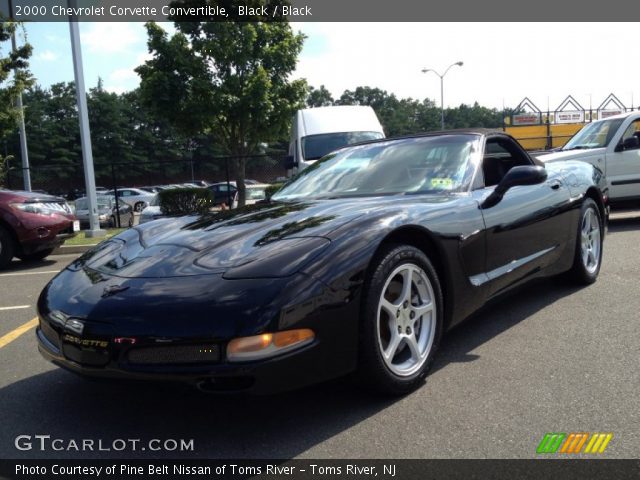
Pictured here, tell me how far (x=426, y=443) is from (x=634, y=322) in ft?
7.27

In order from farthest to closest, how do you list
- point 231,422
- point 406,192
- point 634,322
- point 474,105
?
point 474,105 < point 634,322 < point 406,192 < point 231,422

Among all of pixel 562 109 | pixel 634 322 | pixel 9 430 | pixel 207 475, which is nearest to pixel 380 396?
pixel 207 475

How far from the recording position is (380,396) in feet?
8.71

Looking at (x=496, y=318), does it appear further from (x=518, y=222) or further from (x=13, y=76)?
(x=13, y=76)

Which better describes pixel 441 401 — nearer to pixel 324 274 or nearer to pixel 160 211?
pixel 324 274

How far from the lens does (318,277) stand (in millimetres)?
2355

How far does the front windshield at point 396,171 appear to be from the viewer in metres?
3.57

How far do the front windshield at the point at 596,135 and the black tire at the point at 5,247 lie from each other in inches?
336

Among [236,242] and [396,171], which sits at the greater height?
[396,171]

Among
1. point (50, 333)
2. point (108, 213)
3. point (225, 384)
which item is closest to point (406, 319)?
point (225, 384)

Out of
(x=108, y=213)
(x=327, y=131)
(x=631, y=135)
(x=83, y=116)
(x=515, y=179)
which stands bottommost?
(x=108, y=213)

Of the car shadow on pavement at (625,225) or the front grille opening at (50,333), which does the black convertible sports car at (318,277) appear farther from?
the car shadow on pavement at (625,225)

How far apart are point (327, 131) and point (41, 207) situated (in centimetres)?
633

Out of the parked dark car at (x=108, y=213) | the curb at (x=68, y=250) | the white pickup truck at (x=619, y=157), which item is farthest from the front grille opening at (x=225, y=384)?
the parked dark car at (x=108, y=213)
